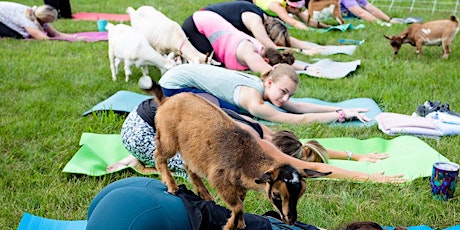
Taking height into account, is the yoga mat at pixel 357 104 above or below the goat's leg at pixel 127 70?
above

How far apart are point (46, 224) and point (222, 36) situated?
14.0 ft

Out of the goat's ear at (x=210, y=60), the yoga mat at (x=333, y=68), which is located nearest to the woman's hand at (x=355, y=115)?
the yoga mat at (x=333, y=68)

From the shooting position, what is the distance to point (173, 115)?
271 centimetres

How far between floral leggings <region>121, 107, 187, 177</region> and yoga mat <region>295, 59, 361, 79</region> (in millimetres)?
3650

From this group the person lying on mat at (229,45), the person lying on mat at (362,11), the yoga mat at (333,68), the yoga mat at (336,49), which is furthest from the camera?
the person lying on mat at (362,11)

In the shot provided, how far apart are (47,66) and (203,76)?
3243 millimetres

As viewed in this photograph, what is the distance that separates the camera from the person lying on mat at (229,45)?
6.71 meters

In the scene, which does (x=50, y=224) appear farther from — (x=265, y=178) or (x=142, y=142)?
(x=265, y=178)

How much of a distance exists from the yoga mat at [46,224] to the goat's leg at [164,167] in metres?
0.97

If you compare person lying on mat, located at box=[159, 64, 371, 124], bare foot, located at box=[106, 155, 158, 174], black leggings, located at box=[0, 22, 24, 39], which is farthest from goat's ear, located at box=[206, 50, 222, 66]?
black leggings, located at box=[0, 22, 24, 39]

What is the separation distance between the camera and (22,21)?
9.44 metres

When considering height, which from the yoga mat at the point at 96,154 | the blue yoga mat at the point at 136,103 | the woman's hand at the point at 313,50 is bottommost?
the woman's hand at the point at 313,50

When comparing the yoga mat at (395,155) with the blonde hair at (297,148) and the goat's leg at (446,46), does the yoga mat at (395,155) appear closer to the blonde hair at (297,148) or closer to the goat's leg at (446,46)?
the blonde hair at (297,148)

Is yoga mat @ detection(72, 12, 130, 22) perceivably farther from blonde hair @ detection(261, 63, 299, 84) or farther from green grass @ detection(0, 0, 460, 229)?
blonde hair @ detection(261, 63, 299, 84)
